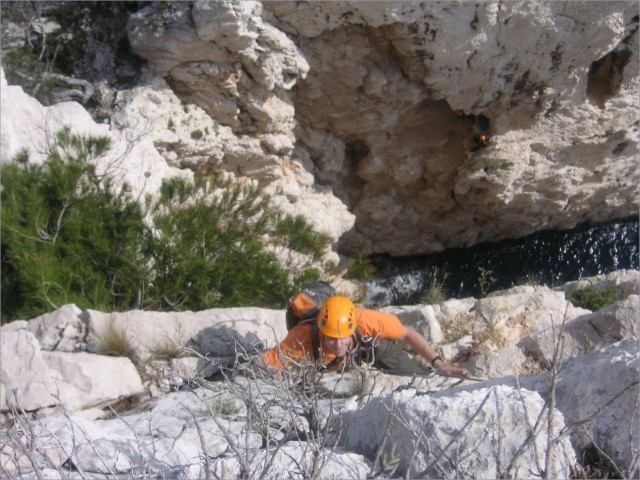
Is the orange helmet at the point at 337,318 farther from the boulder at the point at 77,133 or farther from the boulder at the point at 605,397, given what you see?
the boulder at the point at 77,133

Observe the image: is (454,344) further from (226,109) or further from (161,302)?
(226,109)

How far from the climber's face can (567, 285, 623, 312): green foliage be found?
3.07 m

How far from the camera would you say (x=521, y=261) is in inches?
398

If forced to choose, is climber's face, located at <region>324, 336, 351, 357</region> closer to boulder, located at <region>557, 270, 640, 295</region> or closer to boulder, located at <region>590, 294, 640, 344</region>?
boulder, located at <region>590, 294, 640, 344</region>

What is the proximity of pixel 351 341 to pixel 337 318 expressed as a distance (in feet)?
0.54

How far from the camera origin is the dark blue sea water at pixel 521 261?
972 cm

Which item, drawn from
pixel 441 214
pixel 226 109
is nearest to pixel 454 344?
pixel 226 109

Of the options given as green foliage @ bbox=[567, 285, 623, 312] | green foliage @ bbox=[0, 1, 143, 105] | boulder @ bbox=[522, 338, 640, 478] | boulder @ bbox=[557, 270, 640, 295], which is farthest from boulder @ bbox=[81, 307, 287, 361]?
boulder @ bbox=[557, 270, 640, 295]

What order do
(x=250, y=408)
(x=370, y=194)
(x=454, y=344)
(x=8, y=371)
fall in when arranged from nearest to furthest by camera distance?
(x=250, y=408) < (x=8, y=371) < (x=454, y=344) < (x=370, y=194)

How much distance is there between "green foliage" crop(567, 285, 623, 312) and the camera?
20.0 ft

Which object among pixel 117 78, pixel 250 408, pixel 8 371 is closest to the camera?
pixel 250 408

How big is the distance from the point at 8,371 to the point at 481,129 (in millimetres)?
6150

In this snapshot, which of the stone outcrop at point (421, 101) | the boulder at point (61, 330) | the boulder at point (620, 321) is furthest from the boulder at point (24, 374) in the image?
the stone outcrop at point (421, 101)

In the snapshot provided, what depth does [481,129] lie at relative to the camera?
329 inches
